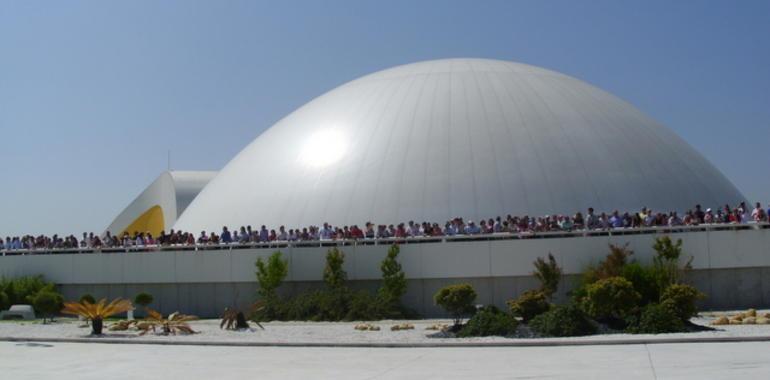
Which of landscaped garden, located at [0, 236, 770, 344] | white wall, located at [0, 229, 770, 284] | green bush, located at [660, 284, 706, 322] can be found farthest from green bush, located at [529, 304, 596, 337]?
white wall, located at [0, 229, 770, 284]

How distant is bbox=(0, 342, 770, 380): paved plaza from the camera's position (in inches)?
551

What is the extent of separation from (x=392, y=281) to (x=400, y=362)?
12158mm

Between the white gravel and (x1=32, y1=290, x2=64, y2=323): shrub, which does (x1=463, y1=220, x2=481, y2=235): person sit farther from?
(x1=32, y1=290, x2=64, y2=323): shrub

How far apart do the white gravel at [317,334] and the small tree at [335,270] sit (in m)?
2.63

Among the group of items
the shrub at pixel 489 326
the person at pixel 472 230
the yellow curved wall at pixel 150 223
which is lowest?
the shrub at pixel 489 326

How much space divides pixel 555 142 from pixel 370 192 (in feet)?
23.8

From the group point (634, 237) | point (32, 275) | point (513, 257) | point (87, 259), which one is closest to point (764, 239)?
Answer: point (634, 237)

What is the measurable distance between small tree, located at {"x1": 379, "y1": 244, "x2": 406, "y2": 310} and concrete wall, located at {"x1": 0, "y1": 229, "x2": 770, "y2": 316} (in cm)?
58

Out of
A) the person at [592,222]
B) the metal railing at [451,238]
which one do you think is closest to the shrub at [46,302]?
the metal railing at [451,238]

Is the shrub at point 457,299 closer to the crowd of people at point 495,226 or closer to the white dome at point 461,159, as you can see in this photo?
the crowd of people at point 495,226

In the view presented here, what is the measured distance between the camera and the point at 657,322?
→ 19.8m

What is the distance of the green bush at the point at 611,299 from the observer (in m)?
20.8

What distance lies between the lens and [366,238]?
29.5 metres

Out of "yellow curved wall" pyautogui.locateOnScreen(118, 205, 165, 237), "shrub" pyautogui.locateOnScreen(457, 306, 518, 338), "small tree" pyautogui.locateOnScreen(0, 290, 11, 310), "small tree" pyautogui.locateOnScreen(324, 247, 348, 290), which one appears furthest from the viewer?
"yellow curved wall" pyautogui.locateOnScreen(118, 205, 165, 237)
